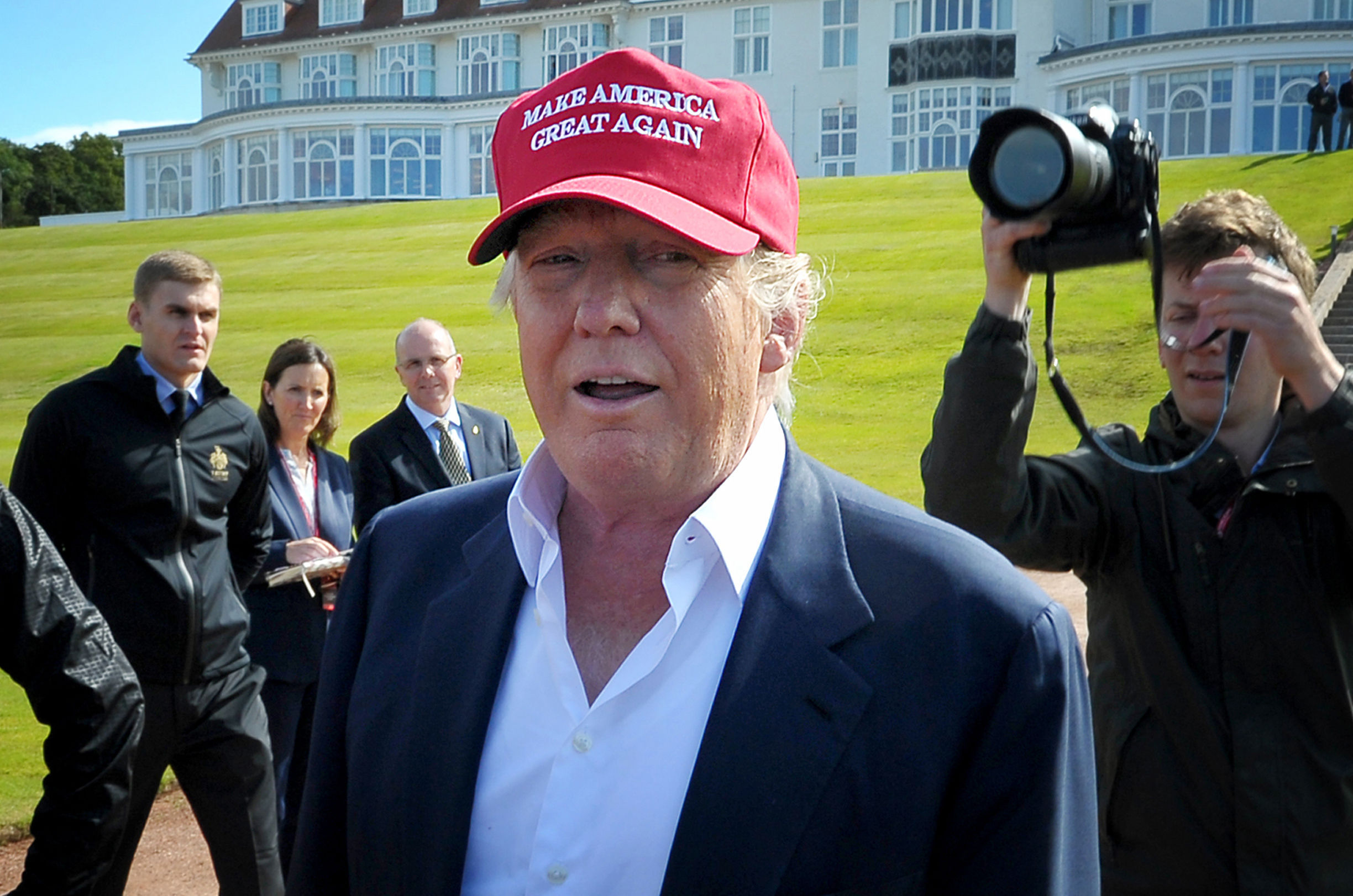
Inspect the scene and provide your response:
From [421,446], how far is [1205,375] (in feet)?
14.0

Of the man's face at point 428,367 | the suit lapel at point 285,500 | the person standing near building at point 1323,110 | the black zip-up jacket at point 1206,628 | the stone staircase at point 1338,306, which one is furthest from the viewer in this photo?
the person standing near building at point 1323,110

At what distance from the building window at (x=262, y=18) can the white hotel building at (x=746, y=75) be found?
0.08 meters

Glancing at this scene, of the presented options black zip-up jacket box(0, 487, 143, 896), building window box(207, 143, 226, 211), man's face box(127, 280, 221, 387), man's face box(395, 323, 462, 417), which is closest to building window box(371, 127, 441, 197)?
building window box(207, 143, 226, 211)

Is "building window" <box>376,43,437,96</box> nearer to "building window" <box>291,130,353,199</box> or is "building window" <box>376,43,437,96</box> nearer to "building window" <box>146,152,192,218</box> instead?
"building window" <box>291,130,353,199</box>

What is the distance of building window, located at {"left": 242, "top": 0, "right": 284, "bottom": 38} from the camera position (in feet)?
200

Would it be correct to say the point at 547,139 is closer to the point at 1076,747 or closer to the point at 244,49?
the point at 1076,747

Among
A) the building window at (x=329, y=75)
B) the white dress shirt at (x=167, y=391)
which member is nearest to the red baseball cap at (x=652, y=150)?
the white dress shirt at (x=167, y=391)

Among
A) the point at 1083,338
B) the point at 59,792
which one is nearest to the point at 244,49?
the point at 1083,338

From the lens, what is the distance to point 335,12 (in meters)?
59.7

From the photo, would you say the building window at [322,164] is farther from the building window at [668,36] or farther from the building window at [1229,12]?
the building window at [1229,12]

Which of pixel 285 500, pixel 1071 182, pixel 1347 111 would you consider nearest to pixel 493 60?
pixel 1347 111

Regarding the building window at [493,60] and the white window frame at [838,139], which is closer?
the white window frame at [838,139]

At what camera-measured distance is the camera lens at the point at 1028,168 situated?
2.19 m

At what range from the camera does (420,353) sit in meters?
6.55
